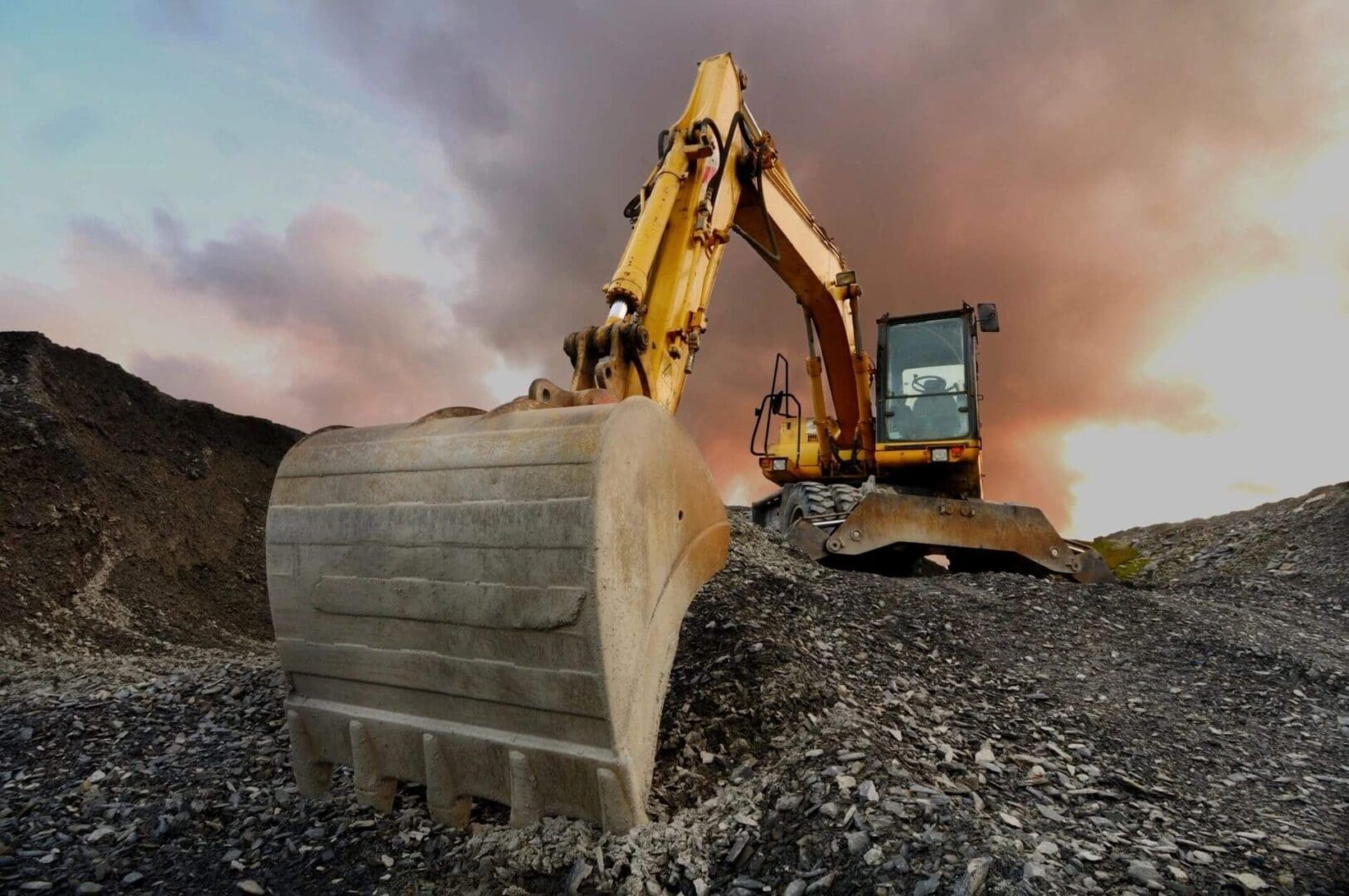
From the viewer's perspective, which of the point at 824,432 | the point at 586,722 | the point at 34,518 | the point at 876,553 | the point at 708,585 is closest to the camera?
the point at 586,722

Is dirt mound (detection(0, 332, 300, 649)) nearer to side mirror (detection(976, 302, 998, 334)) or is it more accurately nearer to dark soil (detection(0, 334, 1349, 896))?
dark soil (detection(0, 334, 1349, 896))

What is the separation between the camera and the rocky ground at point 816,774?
7.62 feet

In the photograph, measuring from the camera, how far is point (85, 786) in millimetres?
3186

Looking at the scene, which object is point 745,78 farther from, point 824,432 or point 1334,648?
point 1334,648

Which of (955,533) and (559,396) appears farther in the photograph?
(955,533)

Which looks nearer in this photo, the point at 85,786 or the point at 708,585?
the point at 85,786

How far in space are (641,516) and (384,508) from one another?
876 mm

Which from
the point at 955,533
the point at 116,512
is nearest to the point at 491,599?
the point at 955,533

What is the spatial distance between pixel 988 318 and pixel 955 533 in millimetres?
2395

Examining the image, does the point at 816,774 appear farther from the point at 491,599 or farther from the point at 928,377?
the point at 928,377

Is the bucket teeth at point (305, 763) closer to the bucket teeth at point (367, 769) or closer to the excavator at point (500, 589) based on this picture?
the excavator at point (500, 589)

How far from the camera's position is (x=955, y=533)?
734cm

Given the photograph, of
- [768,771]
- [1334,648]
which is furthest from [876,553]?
[768,771]

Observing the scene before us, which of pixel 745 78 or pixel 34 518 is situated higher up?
pixel 745 78
